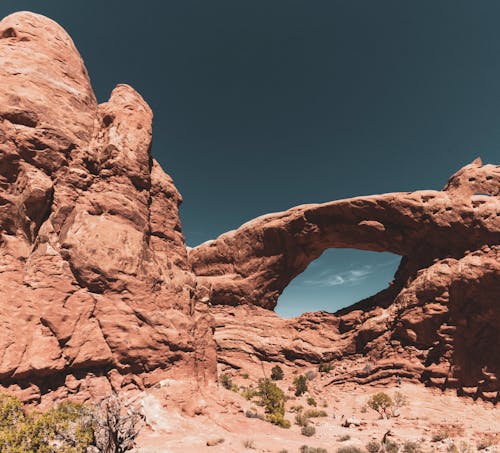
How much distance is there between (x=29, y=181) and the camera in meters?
11.4

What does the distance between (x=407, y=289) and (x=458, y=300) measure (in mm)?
3868

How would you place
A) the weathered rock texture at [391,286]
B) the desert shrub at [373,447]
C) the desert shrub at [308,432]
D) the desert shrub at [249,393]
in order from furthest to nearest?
the weathered rock texture at [391,286]
the desert shrub at [249,393]
the desert shrub at [308,432]
the desert shrub at [373,447]

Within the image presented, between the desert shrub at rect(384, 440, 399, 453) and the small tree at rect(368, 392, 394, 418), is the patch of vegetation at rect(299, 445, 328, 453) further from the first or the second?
the small tree at rect(368, 392, 394, 418)

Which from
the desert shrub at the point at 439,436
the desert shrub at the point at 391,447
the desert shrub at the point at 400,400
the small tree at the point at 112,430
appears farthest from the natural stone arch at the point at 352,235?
the desert shrub at the point at 439,436

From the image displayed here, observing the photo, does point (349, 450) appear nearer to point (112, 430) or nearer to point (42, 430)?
point (112, 430)

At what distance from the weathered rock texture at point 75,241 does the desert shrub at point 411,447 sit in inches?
349

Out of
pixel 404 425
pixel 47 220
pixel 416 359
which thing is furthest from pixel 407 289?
pixel 47 220

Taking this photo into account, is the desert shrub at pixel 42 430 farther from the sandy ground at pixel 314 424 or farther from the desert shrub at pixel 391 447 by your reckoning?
the desert shrub at pixel 391 447

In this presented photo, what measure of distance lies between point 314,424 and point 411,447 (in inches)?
242

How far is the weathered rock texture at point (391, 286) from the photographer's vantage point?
885 inches

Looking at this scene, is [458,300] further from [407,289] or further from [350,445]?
[350,445]

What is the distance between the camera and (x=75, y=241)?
11.8 m

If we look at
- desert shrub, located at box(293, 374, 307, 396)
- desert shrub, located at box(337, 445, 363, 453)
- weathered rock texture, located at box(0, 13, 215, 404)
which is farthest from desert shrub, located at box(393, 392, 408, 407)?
weathered rock texture, located at box(0, 13, 215, 404)

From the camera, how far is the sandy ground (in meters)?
10.5
